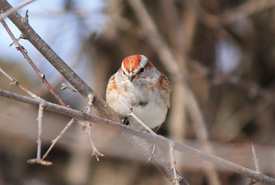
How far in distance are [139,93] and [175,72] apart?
2.20 metres

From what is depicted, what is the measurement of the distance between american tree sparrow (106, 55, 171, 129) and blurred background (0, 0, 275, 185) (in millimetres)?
1956

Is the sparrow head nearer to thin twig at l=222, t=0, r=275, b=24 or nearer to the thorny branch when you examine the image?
the thorny branch

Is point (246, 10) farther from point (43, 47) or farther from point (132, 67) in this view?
point (43, 47)

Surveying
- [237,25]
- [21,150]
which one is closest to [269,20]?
[237,25]

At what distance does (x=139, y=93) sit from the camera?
412 centimetres

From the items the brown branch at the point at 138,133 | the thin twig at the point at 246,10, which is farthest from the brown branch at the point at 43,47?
the thin twig at the point at 246,10

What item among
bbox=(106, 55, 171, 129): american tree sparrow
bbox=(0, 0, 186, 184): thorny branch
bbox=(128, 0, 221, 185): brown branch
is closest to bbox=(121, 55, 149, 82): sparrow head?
bbox=(106, 55, 171, 129): american tree sparrow

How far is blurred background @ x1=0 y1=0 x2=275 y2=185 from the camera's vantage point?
650 centimetres

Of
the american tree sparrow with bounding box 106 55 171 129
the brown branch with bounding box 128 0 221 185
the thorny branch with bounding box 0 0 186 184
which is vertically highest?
the brown branch with bounding box 128 0 221 185

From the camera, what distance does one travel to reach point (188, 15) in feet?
23.0

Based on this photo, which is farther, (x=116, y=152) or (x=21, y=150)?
(x=21, y=150)

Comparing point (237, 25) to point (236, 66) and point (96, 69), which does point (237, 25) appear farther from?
point (96, 69)

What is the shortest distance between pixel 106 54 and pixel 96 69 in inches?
11.9

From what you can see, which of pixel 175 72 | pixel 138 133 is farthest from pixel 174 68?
pixel 138 133
